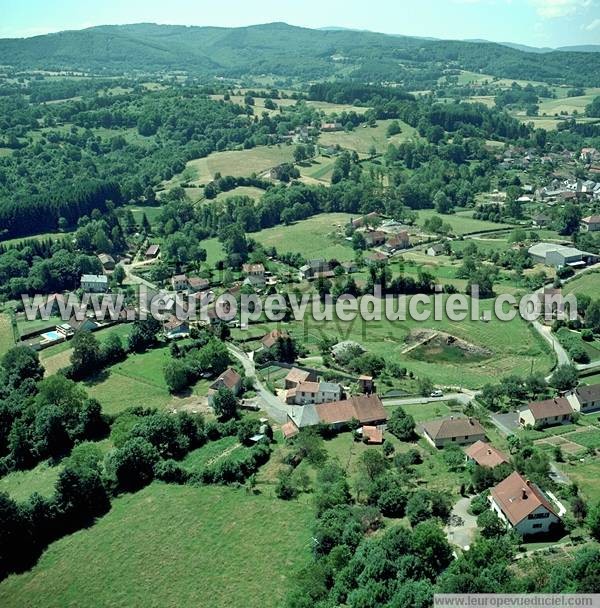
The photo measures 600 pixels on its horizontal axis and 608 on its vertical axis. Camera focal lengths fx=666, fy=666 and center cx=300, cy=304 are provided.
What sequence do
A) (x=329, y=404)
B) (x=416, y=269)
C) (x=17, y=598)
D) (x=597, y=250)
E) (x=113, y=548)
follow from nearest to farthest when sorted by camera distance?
1. (x=17, y=598)
2. (x=113, y=548)
3. (x=329, y=404)
4. (x=416, y=269)
5. (x=597, y=250)

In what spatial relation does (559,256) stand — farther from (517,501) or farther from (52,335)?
(52,335)

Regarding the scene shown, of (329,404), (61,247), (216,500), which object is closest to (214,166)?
(61,247)

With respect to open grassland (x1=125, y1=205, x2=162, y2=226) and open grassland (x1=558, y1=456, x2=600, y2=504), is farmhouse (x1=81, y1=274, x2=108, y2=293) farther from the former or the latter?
open grassland (x1=558, y1=456, x2=600, y2=504)

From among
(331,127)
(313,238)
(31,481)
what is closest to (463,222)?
(313,238)

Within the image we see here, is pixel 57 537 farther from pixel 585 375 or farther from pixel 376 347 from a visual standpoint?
pixel 585 375

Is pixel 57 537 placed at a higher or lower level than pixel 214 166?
lower

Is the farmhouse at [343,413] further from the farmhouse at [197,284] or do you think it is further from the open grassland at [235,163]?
the open grassland at [235,163]

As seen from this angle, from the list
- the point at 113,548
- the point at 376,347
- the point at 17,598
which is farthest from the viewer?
the point at 376,347
